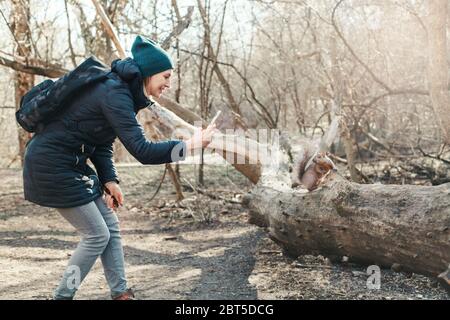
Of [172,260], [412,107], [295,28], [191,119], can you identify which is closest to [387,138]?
[412,107]

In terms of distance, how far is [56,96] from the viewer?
104 inches

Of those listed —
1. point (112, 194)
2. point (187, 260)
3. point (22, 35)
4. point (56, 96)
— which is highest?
point (22, 35)

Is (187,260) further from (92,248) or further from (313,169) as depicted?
(92,248)

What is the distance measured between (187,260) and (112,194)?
1.78 meters

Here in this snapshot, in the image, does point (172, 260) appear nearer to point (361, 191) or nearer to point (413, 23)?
point (361, 191)

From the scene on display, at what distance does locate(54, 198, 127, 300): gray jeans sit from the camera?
2.80 meters

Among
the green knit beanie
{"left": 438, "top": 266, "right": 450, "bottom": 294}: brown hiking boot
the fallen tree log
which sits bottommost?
{"left": 438, "top": 266, "right": 450, "bottom": 294}: brown hiking boot

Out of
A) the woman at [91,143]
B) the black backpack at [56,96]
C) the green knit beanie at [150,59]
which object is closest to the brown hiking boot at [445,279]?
the woman at [91,143]

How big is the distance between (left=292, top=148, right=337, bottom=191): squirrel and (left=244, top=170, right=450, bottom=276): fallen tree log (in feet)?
0.30

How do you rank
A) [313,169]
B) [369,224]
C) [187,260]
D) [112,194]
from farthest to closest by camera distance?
[187,260] → [313,169] → [369,224] → [112,194]

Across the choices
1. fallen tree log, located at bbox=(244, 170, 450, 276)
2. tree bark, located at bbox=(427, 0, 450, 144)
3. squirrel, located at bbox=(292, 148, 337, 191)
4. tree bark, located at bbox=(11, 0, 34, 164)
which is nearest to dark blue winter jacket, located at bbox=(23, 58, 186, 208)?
fallen tree log, located at bbox=(244, 170, 450, 276)

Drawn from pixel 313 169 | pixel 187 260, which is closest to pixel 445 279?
pixel 313 169

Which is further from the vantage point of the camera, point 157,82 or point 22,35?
point 22,35

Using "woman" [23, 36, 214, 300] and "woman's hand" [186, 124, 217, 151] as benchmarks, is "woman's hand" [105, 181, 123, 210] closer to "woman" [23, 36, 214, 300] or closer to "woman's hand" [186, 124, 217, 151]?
"woman" [23, 36, 214, 300]
